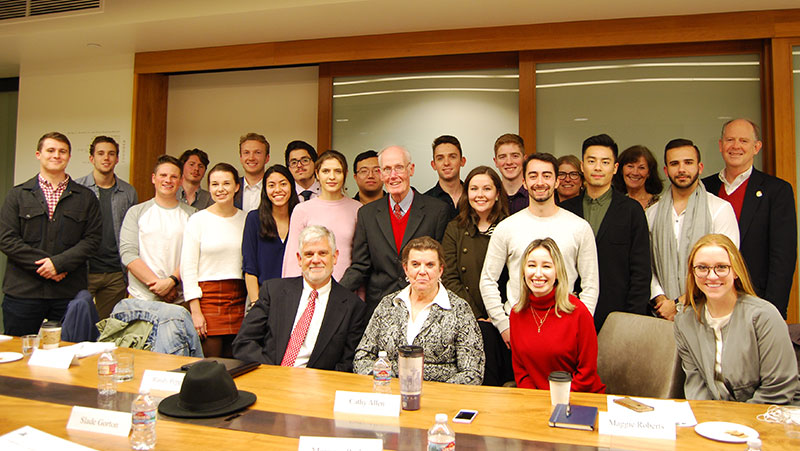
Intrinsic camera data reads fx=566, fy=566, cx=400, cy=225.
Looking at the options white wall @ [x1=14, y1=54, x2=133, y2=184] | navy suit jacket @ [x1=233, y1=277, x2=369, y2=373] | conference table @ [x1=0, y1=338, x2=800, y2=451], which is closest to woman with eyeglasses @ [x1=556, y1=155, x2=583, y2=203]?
navy suit jacket @ [x1=233, y1=277, x2=369, y2=373]

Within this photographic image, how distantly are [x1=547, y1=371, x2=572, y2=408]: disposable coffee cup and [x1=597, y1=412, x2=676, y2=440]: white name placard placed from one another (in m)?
0.18

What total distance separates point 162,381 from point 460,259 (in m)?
1.65

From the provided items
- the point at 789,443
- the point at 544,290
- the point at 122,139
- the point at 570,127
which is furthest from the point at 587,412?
the point at 122,139

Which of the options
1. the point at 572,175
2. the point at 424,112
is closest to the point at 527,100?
the point at 424,112

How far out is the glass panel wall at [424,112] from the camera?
4.61m

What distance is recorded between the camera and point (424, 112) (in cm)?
472

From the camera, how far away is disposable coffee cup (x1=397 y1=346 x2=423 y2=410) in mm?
1734

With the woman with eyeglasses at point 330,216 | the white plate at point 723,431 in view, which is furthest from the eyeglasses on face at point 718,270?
the woman with eyeglasses at point 330,216

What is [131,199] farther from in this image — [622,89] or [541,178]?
[622,89]

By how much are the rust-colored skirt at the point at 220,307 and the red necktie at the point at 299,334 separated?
3.10 feet

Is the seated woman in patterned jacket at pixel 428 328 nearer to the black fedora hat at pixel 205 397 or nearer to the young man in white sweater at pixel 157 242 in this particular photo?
the black fedora hat at pixel 205 397

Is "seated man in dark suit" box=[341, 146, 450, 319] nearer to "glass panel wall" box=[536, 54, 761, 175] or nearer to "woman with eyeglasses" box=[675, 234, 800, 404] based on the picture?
"woman with eyeglasses" box=[675, 234, 800, 404]

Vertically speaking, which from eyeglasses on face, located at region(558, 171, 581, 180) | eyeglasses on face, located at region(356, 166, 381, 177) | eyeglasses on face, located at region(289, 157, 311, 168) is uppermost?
eyeglasses on face, located at region(289, 157, 311, 168)

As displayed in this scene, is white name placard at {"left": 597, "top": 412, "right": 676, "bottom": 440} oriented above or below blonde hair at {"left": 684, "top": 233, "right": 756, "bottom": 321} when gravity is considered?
below
